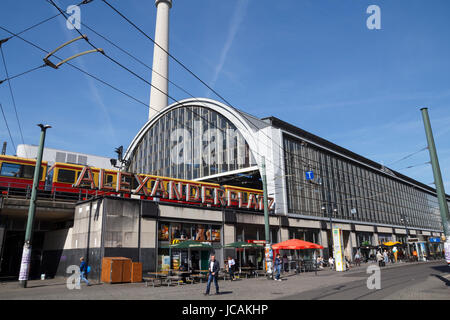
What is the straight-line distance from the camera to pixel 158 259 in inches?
979

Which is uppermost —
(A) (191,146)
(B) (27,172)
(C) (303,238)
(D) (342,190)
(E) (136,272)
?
(A) (191,146)

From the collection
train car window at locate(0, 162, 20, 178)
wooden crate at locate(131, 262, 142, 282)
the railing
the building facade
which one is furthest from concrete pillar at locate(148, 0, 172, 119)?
wooden crate at locate(131, 262, 142, 282)

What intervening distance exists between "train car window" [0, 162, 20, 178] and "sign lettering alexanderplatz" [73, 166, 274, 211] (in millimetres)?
5300

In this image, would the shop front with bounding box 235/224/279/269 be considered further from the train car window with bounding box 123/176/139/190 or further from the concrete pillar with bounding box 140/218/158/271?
the train car window with bounding box 123/176/139/190

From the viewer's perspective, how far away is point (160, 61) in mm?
70812

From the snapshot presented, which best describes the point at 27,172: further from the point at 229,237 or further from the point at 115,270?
the point at 229,237

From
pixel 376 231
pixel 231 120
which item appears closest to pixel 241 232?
pixel 231 120

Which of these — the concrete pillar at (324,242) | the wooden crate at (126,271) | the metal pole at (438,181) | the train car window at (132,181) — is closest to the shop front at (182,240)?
the wooden crate at (126,271)

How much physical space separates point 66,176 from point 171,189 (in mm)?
8367

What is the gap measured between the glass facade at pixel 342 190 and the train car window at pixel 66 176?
2267 centimetres

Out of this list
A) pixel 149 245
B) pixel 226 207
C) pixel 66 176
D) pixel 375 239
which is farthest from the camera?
pixel 375 239

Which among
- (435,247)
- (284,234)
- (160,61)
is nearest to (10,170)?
(284,234)

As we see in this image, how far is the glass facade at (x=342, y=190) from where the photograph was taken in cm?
4450
